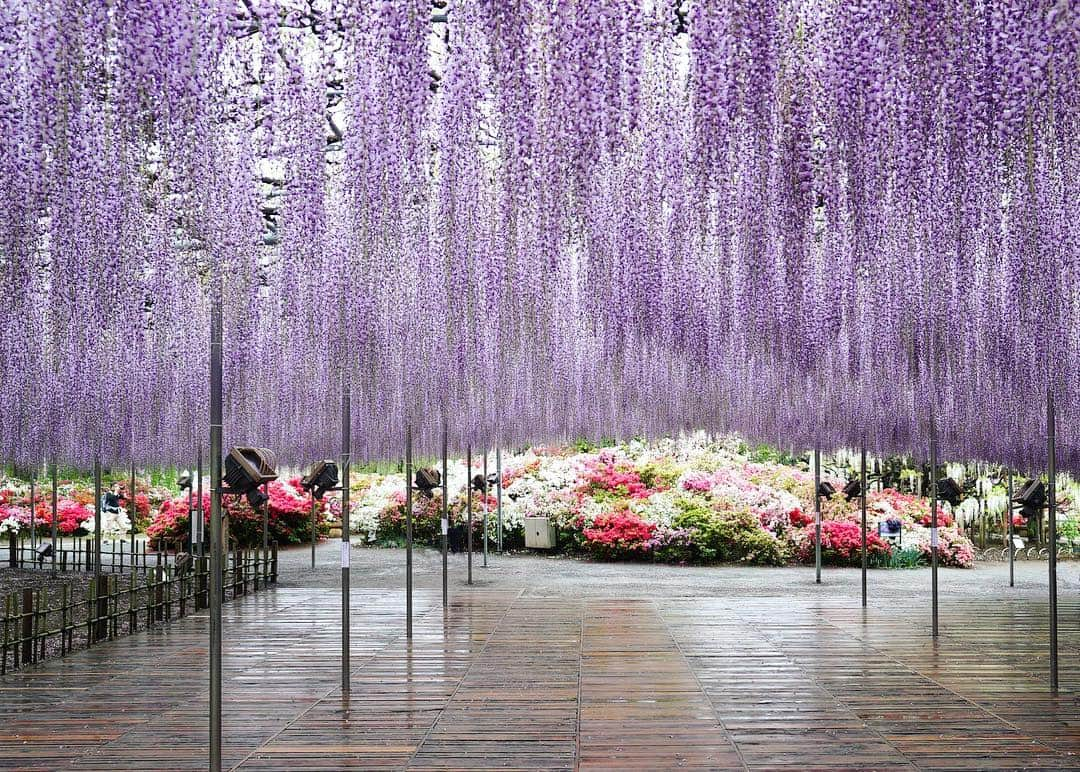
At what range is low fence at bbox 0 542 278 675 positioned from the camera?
21.6 ft

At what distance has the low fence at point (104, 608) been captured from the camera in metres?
6.57

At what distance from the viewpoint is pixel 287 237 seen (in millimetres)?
6801

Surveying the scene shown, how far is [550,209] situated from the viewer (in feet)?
15.2

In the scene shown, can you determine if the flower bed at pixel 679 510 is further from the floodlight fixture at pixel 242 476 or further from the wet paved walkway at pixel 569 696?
the floodlight fixture at pixel 242 476

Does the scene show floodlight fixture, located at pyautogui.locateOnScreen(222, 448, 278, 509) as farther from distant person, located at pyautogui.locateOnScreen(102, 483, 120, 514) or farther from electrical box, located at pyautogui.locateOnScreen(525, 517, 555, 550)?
distant person, located at pyautogui.locateOnScreen(102, 483, 120, 514)

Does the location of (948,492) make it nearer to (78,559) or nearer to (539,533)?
(539,533)

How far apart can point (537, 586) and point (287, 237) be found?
616cm

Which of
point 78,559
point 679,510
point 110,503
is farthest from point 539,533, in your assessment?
point 110,503

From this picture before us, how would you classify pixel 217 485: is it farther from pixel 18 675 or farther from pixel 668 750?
pixel 18 675

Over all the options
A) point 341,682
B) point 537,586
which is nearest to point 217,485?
point 341,682

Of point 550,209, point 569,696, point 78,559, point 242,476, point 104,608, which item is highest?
point 550,209

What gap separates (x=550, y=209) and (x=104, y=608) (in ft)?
16.2

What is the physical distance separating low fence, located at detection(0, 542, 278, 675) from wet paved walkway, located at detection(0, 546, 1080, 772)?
202 mm

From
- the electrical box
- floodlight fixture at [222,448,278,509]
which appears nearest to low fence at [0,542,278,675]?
floodlight fixture at [222,448,278,509]
